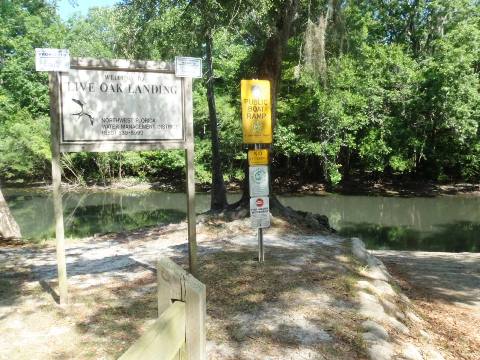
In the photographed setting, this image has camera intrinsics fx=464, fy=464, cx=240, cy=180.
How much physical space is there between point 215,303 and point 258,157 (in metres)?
1.90

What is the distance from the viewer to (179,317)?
1480 mm

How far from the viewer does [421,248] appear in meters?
12.2

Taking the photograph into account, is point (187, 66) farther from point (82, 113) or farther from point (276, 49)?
point (276, 49)

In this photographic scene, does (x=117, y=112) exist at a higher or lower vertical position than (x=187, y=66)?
lower

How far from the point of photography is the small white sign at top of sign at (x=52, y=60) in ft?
11.7

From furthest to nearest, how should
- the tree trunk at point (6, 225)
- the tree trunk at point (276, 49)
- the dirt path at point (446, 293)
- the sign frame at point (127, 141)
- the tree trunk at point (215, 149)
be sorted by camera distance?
the tree trunk at point (215, 149)
the tree trunk at point (6, 225)
the tree trunk at point (276, 49)
the dirt path at point (446, 293)
the sign frame at point (127, 141)

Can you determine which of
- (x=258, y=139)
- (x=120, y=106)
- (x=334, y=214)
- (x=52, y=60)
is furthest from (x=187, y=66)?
(x=334, y=214)

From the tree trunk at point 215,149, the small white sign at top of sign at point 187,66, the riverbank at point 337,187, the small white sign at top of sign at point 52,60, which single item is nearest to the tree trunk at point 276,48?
the tree trunk at point 215,149

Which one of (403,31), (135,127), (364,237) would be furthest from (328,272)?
(403,31)

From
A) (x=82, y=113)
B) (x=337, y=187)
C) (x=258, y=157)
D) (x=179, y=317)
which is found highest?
(x=82, y=113)

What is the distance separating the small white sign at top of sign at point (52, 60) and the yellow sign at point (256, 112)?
198 cm

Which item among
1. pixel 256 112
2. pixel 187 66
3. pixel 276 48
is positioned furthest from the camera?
pixel 276 48

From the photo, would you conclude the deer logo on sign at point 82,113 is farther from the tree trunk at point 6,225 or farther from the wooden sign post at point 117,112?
the tree trunk at point 6,225

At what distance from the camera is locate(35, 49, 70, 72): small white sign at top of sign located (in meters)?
3.58
